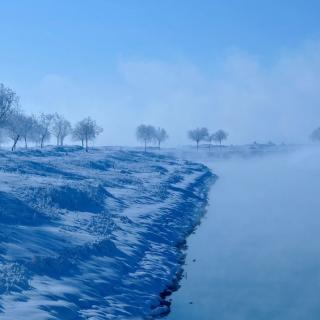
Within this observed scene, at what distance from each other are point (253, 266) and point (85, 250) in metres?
8.15

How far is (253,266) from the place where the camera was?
22172 mm

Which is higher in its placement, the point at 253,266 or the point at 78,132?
the point at 78,132

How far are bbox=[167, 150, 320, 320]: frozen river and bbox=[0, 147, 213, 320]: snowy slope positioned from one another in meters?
1.18

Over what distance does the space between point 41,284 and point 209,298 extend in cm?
656

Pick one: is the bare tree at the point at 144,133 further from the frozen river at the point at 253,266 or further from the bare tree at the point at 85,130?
the frozen river at the point at 253,266

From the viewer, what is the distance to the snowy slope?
15.8 m

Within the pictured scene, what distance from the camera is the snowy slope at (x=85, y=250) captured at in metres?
15.8

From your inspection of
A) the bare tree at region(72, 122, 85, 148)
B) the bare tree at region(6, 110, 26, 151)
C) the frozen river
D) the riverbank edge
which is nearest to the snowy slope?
the riverbank edge

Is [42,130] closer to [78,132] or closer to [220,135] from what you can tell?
[78,132]

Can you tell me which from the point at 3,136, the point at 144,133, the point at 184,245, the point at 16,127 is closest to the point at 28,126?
the point at 3,136

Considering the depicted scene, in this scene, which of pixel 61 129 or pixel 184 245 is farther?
pixel 61 129

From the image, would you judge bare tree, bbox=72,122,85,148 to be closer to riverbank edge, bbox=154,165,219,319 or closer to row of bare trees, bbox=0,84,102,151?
row of bare trees, bbox=0,84,102,151

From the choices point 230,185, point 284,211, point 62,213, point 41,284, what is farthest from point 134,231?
point 230,185

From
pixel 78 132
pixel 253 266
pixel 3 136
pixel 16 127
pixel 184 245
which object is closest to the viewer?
pixel 253 266
